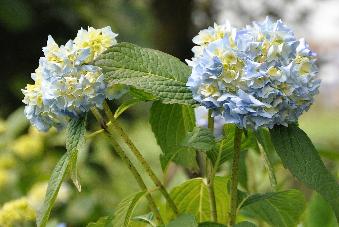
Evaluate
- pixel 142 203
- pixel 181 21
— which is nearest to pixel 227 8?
pixel 181 21

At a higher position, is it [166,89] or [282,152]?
[166,89]

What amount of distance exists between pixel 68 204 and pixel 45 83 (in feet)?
4.95

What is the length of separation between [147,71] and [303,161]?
0.22 metres

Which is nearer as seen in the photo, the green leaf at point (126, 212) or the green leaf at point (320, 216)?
the green leaf at point (126, 212)

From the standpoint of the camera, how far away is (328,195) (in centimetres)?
93

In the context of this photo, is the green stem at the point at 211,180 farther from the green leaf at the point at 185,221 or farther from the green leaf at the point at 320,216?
the green leaf at the point at 320,216

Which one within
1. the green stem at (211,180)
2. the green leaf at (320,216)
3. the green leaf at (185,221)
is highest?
the green stem at (211,180)

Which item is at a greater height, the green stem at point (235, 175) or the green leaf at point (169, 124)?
the green leaf at point (169, 124)

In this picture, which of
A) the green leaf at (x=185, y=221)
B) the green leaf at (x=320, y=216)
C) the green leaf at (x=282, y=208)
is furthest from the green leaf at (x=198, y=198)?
the green leaf at (x=320, y=216)

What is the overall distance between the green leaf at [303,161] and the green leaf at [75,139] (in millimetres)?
237

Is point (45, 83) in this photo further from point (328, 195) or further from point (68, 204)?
point (68, 204)

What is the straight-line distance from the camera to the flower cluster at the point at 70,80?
924 mm

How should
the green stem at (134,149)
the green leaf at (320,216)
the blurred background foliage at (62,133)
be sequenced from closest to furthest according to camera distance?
the green stem at (134,149)
the green leaf at (320,216)
the blurred background foliage at (62,133)

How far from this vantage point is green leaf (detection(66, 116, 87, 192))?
94 cm
